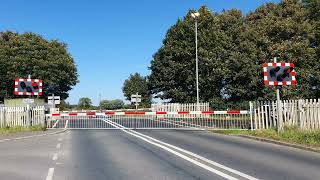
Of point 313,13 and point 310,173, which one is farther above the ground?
point 313,13

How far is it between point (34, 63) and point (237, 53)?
3060 centimetres

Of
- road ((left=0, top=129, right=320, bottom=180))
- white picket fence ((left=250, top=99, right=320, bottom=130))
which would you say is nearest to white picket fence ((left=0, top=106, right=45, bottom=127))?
road ((left=0, top=129, right=320, bottom=180))

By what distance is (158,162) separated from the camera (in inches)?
539

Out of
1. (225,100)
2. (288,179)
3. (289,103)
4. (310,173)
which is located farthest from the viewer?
(225,100)

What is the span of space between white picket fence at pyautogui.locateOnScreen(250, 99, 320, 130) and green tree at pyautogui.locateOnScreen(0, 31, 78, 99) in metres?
46.6

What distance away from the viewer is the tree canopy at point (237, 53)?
47.9 m

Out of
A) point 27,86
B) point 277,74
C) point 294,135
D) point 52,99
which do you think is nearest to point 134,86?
point 52,99

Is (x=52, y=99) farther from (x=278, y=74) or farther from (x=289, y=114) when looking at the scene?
(x=289, y=114)

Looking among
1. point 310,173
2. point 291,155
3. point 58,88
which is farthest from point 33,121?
point 58,88

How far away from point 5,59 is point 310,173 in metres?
61.0

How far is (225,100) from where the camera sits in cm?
5491

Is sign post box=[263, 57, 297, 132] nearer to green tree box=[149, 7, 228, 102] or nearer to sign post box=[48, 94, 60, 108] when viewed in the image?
green tree box=[149, 7, 228, 102]

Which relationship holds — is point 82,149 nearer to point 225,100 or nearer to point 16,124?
point 16,124

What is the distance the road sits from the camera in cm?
1130
